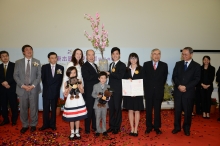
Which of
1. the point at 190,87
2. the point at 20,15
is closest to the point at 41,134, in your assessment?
the point at 190,87

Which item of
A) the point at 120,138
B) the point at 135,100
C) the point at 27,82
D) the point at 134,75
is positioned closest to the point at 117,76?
the point at 134,75

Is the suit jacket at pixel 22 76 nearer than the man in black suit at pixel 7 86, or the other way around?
the suit jacket at pixel 22 76

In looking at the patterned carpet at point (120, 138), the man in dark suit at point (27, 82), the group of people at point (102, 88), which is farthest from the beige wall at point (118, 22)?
the patterned carpet at point (120, 138)

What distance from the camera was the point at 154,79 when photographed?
3949mm

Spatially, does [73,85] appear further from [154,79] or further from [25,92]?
[154,79]

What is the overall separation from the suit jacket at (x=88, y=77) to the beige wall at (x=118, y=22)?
2.81 m

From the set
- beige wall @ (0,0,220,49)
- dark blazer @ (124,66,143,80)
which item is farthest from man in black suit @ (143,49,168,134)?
beige wall @ (0,0,220,49)

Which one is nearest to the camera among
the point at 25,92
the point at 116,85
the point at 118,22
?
the point at 116,85

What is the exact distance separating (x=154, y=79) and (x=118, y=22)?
330 cm

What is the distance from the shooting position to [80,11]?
6.51 m

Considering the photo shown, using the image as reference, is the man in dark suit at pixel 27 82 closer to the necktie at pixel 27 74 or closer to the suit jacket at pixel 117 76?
the necktie at pixel 27 74

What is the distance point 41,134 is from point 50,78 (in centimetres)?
116

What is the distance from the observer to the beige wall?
6.39 metres

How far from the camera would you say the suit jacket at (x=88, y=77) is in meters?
3.83
